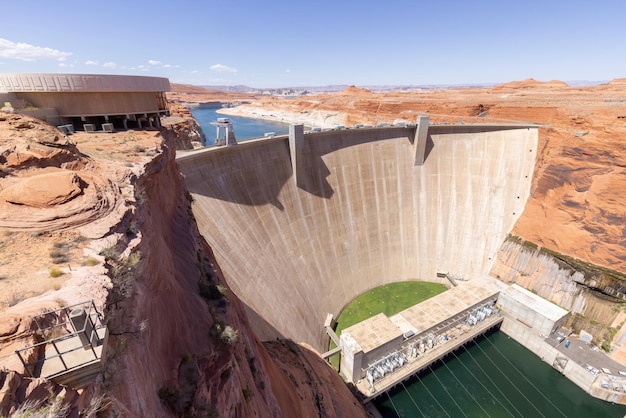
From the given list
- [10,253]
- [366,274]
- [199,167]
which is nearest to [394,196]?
[366,274]

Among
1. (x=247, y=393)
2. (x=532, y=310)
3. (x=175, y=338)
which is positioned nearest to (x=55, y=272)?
(x=175, y=338)

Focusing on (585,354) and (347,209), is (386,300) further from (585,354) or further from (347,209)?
(585,354)

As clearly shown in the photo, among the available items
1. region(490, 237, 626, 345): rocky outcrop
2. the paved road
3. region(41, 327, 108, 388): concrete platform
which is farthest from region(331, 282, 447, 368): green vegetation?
region(41, 327, 108, 388): concrete platform

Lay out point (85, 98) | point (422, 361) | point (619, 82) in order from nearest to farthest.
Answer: point (85, 98) < point (422, 361) < point (619, 82)

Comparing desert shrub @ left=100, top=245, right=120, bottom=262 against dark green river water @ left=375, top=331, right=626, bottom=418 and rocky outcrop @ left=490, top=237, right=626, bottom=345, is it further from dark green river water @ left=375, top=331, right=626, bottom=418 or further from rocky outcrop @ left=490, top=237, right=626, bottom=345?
rocky outcrop @ left=490, top=237, right=626, bottom=345

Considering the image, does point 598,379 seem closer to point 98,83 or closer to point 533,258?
point 533,258

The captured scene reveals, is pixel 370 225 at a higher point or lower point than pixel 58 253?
lower
